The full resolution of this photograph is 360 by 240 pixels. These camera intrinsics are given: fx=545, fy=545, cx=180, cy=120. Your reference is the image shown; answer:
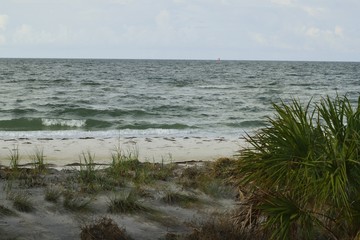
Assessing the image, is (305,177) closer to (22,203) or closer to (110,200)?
(110,200)

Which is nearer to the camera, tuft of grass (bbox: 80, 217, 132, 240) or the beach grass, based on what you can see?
tuft of grass (bbox: 80, 217, 132, 240)

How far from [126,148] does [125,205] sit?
7.45m

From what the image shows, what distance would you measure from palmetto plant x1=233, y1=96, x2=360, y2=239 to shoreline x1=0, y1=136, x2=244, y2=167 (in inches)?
271

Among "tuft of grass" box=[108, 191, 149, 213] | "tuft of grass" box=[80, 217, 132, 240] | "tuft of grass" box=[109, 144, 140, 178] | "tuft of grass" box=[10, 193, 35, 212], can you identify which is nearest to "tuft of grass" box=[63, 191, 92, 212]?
"tuft of grass" box=[108, 191, 149, 213]

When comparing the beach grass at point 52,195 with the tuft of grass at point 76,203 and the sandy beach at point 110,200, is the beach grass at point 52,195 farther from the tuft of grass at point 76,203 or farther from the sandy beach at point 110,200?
the tuft of grass at point 76,203

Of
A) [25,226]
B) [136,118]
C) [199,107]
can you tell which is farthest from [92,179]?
[199,107]

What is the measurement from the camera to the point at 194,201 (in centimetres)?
809

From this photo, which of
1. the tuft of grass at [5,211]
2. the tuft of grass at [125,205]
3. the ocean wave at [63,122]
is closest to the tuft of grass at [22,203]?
the tuft of grass at [5,211]

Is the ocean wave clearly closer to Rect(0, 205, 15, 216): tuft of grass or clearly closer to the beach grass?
the beach grass

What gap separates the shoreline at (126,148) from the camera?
12836mm

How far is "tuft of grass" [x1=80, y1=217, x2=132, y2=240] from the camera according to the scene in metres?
6.21

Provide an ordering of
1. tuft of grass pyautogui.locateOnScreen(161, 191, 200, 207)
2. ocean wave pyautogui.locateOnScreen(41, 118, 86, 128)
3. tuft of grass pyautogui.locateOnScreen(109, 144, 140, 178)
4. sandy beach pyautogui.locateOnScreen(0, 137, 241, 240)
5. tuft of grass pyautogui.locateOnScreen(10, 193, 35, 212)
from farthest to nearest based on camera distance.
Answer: ocean wave pyautogui.locateOnScreen(41, 118, 86, 128), tuft of grass pyautogui.locateOnScreen(109, 144, 140, 178), tuft of grass pyautogui.locateOnScreen(161, 191, 200, 207), tuft of grass pyautogui.locateOnScreen(10, 193, 35, 212), sandy beach pyautogui.locateOnScreen(0, 137, 241, 240)

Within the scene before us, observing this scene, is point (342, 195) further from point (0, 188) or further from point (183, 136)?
point (183, 136)

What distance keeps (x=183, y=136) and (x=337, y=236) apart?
13323mm
